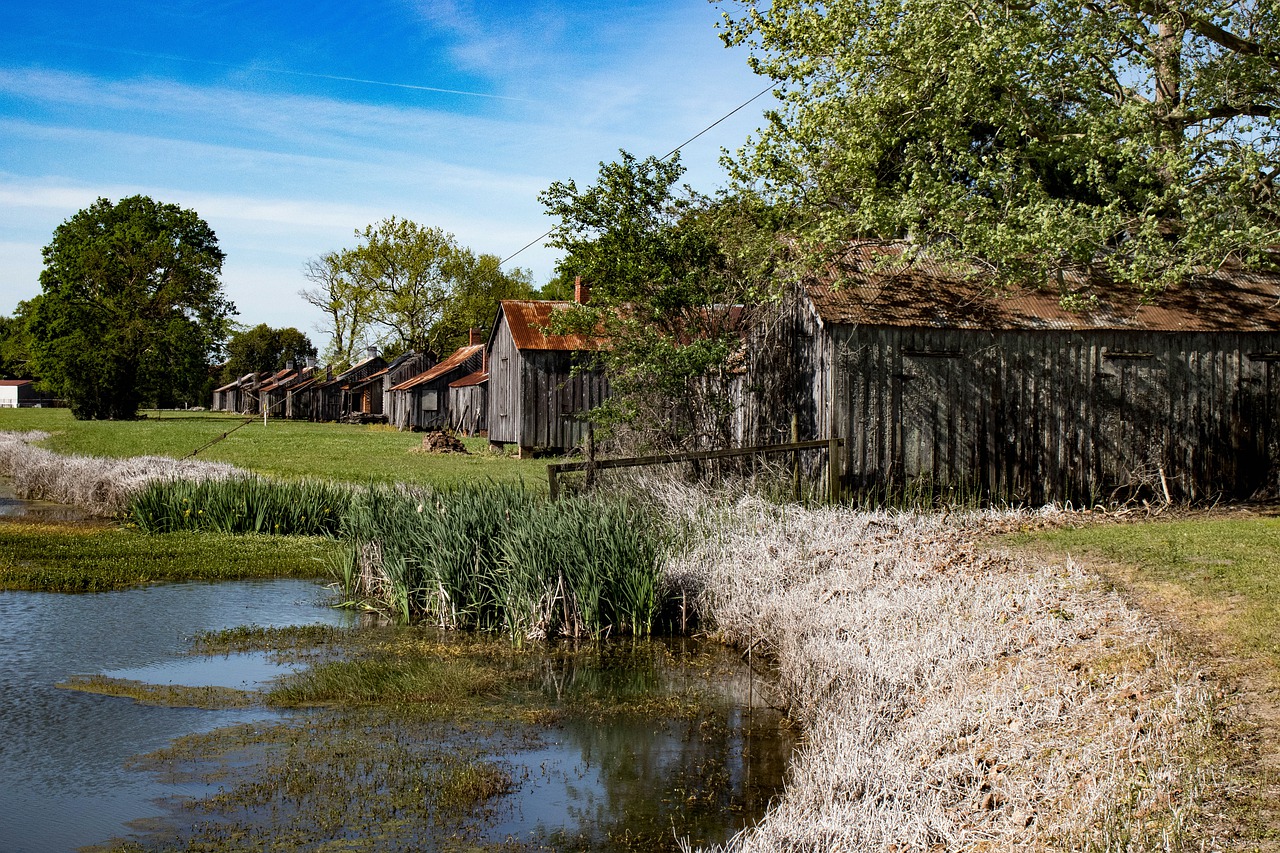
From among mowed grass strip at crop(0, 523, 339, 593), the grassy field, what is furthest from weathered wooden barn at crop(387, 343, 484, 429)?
mowed grass strip at crop(0, 523, 339, 593)

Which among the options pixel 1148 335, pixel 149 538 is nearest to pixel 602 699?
pixel 149 538

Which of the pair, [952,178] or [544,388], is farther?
[544,388]

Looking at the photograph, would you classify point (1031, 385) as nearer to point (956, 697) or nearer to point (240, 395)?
point (956, 697)

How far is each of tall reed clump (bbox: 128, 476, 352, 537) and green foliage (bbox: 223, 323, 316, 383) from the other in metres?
78.2

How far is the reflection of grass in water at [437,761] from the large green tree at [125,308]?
54309 mm

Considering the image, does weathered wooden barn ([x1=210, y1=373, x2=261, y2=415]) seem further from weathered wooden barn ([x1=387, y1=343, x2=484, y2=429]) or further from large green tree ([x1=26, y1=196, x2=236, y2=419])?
weathered wooden barn ([x1=387, y1=343, x2=484, y2=429])

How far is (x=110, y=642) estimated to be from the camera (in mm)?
10219

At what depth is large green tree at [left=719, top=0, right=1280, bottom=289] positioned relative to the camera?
13.7m

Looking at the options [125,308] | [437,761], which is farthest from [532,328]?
[125,308]

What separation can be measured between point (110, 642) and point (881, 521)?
8651 mm

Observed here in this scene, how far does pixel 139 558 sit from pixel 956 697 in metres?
11.8

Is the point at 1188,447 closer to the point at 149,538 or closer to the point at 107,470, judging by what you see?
the point at 149,538

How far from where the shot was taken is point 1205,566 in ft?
35.6

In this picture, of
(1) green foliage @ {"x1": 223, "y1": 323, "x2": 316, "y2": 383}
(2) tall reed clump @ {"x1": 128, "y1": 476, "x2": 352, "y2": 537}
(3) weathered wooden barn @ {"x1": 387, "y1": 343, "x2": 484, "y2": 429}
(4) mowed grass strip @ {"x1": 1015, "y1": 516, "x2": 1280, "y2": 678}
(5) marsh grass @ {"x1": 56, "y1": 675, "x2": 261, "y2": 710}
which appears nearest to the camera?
(5) marsh grass @ {"x1": 56, "y1": 675, "x2": 261, "y2": 710}
